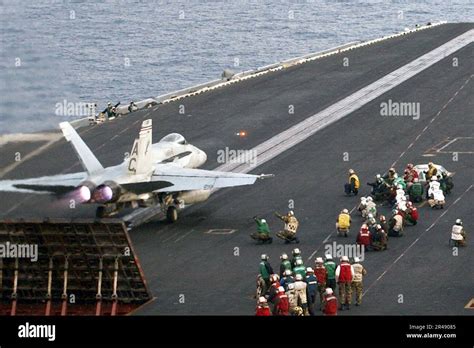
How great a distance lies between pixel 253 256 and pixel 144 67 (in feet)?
282

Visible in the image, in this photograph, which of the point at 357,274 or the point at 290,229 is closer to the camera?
the point at 357,274

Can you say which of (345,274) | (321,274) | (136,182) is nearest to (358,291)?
(345,274)

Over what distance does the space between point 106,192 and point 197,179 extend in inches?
223

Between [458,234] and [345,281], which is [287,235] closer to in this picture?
[458,234]

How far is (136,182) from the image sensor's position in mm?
66375

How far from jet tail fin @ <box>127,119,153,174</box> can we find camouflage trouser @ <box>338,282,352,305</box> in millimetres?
15709

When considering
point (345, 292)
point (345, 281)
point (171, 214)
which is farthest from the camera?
point (171, 214)

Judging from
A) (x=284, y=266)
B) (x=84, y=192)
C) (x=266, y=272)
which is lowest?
(x=266, y=272)

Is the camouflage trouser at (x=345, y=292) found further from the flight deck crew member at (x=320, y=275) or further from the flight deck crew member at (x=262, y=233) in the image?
the flight deck crew member at (x=262, y=233)

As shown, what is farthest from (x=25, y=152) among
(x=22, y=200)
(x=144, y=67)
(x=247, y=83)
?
(x=144, y=67)

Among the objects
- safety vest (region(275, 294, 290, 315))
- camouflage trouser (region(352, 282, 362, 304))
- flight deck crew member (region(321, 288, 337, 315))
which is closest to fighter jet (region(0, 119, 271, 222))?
camouflage trouser (region(352, 282, 362, 304))

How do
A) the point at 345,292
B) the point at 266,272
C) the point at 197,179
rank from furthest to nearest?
the point at 197,179 → the point at 266,272 → the point at 345,292

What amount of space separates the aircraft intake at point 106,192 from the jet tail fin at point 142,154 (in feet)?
5.36

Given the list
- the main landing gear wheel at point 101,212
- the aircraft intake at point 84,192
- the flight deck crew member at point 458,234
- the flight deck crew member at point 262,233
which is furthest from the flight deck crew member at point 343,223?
the aircraft intake at point 84,192
